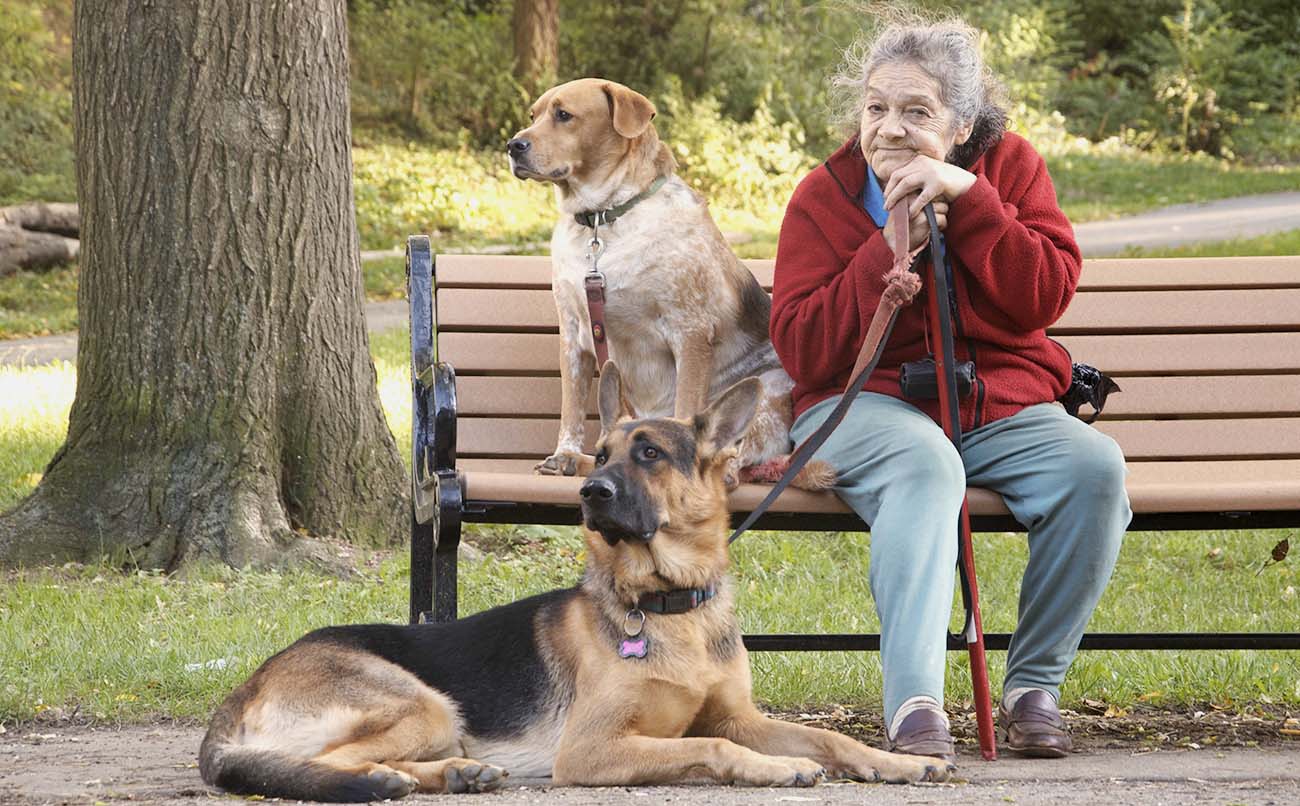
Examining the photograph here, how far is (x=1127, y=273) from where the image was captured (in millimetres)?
5117

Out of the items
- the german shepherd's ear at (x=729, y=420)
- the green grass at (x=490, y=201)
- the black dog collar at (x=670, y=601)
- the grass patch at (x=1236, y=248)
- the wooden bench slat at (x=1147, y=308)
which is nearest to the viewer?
the black dog collar at (x=670, y=601)

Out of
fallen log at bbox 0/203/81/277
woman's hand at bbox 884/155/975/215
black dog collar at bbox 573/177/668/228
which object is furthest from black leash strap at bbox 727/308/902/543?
fallen log at bbox 0/203/81/277

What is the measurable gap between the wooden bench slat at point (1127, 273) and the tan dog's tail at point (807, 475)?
1.14m

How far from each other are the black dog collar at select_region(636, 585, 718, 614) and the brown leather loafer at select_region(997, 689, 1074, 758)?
36.2 inches

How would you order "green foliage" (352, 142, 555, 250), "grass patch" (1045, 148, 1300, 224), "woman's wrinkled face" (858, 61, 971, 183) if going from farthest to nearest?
"grass patch" (1045, 148, 1300, 224) < "green foliage" (352, 142, 555, 250) < "woman's wrinkled face" (858, 61, 971, 183)

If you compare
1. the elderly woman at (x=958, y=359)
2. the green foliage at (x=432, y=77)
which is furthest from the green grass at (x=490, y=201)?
the elderly woman at (x=958, y=359)

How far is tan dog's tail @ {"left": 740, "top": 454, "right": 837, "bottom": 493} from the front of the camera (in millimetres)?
4062

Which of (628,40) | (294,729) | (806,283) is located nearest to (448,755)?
(294,729)

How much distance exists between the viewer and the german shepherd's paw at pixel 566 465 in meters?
4.43

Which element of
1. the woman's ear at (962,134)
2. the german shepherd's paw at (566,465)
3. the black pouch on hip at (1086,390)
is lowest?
the german shepherd's paw at (566,465)

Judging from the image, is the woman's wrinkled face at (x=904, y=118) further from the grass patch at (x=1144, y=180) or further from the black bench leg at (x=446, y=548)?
the grass patch at (x=1144, y=180)

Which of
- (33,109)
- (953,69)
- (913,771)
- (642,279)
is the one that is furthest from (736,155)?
(913,771)

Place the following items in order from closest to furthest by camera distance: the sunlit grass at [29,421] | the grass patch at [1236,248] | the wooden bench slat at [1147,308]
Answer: the wooden bench slat at [1147,308], the sunlit grass at [29,421], the grass patch at [1236,248]

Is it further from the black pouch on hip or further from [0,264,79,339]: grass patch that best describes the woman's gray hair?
[0,264,79,339]: grass patch
